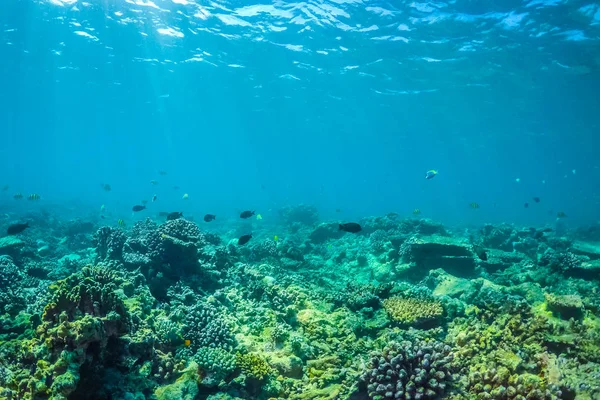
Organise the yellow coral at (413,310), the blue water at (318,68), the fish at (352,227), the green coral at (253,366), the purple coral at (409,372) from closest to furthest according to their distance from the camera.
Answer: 1. the purple coral at (409,372)
2. the green coral at (253,366)
3. the yellow coral at (413,310)
4. the fish at (352,227)
5. the blue water at (318,68)

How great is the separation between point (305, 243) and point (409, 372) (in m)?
13.8

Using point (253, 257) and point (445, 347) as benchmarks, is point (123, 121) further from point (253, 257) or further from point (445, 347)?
point (445, 347)

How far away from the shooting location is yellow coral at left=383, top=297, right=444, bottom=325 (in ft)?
24.0

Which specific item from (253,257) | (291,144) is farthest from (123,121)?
(253,257)

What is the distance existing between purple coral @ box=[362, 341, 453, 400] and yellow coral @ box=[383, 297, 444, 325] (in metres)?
2.16

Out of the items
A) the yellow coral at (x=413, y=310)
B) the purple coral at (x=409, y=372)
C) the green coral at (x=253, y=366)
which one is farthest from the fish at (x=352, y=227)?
the green coral at (x=253, y=366)

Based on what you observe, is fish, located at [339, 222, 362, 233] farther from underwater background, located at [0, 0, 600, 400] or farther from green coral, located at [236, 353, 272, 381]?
green coral, located at [236, 353, 272, 381]

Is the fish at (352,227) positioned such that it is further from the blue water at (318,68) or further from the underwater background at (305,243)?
the blue water at (318,68)

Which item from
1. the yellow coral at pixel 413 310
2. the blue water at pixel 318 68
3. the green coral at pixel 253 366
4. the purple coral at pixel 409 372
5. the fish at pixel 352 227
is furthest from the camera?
the blue water at pixel 318 68

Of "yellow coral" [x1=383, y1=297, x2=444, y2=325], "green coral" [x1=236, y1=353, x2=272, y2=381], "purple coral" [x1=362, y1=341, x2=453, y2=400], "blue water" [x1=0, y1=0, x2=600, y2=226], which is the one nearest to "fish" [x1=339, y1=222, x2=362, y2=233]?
"yellow coral" [x1=383, y1=297, x2=444, y2=325]

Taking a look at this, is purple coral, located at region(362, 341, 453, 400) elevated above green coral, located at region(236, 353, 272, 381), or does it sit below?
above

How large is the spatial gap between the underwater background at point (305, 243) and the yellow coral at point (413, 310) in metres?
0.07

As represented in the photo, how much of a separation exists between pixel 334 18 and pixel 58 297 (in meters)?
24.5

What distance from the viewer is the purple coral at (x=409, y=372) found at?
463 cm
